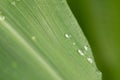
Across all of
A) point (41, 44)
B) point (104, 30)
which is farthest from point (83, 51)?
point (104, 30)

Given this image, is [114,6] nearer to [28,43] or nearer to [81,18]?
[81,18]

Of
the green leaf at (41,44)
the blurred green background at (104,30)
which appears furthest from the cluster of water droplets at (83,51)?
the blurred green background at (104,30)

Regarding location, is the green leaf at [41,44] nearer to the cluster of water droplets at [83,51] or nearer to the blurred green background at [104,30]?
Result: the cluster of water droplets at [83,51]

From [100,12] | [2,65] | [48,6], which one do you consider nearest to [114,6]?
[100,12]

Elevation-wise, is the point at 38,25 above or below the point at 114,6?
above

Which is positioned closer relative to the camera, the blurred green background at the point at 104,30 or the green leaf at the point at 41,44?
the green leaf at the point at 41,44

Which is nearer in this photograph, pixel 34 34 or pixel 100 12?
→ pixel 34 34
